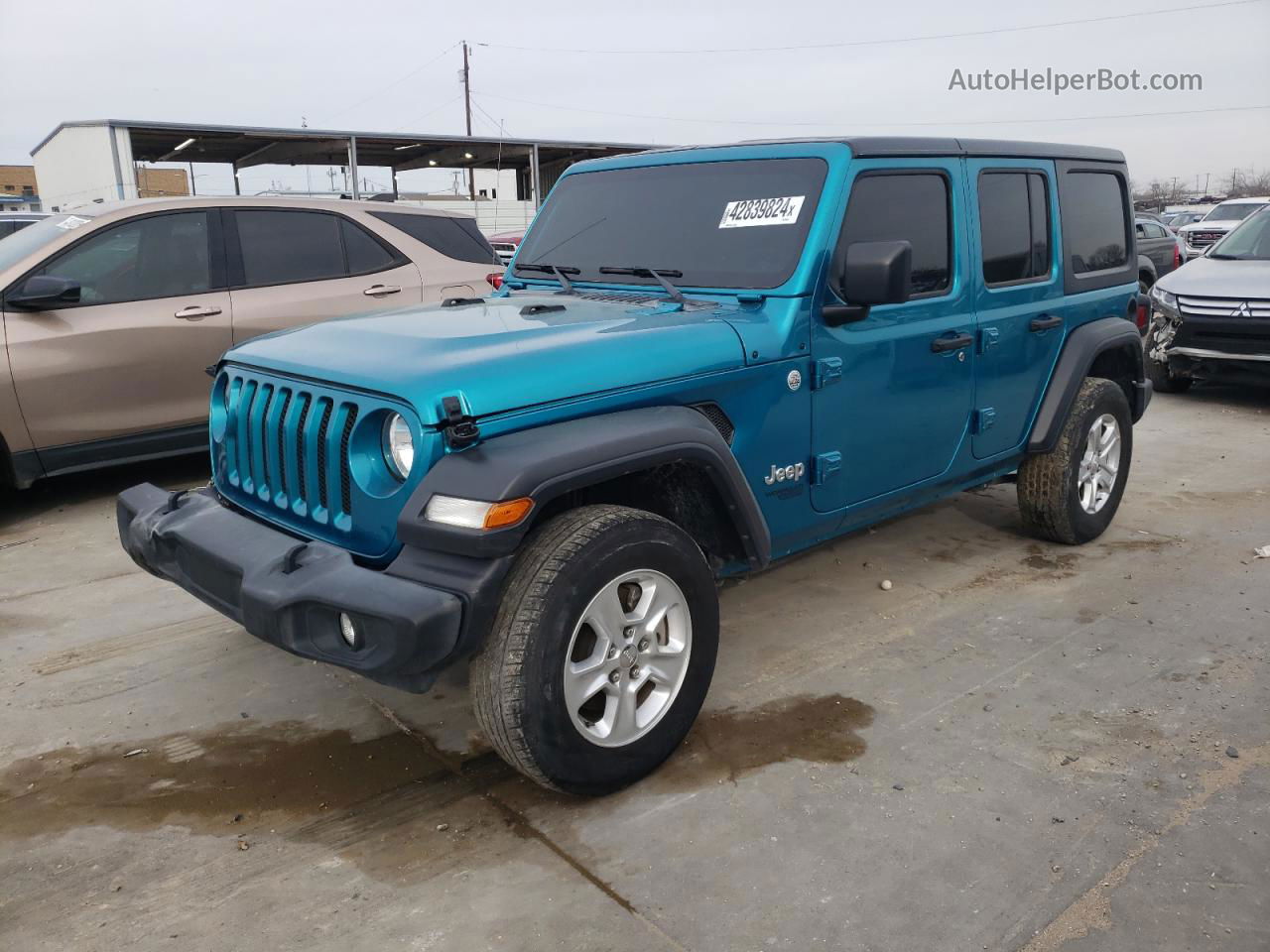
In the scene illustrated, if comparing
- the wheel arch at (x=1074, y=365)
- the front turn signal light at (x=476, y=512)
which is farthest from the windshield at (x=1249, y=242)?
the front turn signal light at (x=476, y=512)

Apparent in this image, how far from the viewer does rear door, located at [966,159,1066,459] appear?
4297 millimetres

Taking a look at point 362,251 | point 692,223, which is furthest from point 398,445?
point 362,251

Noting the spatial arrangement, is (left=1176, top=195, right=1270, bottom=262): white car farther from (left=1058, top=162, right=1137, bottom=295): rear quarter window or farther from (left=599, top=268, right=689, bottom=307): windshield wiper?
(left=599, top=268, right=689, bottom=307): windshield wiper

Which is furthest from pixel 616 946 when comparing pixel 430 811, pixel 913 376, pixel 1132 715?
pixel 913 376

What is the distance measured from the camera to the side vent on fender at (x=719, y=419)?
10.6 feet

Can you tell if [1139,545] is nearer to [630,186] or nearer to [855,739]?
[855,739]

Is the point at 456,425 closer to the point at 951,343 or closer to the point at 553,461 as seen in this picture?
the point at 553,461

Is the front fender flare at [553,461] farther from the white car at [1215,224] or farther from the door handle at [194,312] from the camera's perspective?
the white car at [1215,224]

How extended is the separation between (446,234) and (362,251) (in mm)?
717

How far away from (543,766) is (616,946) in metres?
0.52

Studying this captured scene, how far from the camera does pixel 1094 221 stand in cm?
508

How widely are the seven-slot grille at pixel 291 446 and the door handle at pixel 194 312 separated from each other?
2.92 meters

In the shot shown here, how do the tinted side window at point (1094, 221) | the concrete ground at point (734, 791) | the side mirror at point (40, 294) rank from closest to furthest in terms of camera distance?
the concrete ground at point (734, 791) < the tinted side window at point (1094, 221) < the side mirror at point (40, 294)

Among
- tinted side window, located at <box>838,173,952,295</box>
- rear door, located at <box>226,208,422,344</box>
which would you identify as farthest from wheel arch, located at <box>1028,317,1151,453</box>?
rear door, located at <box>226,208,422,344</box>
